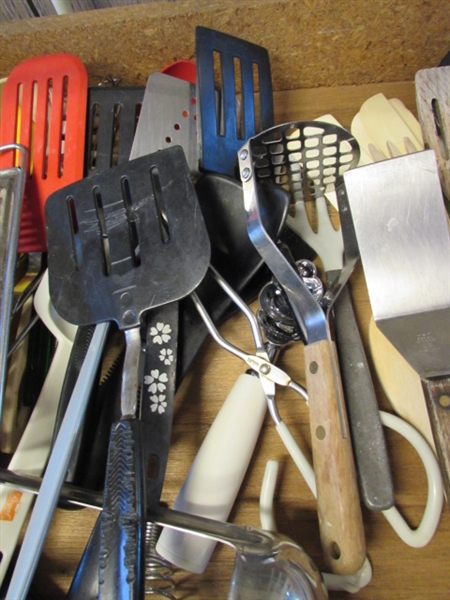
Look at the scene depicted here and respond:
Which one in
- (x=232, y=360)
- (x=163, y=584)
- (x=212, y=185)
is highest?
(x=212, y=185)

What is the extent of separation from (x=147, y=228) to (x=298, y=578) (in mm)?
326

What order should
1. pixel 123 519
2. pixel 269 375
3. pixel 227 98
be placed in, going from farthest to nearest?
pixel 227 98 < pixel 269 375 < pixel 123 519

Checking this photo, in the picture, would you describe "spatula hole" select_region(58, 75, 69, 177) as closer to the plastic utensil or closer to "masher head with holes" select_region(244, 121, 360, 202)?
the plastic utensil

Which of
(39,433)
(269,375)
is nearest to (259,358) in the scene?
(269,375)

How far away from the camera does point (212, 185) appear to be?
51 centimetres

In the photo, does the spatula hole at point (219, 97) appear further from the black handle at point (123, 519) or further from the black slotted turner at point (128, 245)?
the black handle at point (123, 519)

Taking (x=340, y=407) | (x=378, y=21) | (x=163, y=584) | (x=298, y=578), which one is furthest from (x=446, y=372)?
(x=378, y=21)

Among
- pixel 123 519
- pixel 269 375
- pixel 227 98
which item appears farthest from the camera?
pixel 227 98

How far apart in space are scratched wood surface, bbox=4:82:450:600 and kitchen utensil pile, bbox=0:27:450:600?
3 cm

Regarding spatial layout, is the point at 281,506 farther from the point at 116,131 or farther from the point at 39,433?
the point at 116,131

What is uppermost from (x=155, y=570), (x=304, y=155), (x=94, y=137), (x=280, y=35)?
(x=280, y=35)

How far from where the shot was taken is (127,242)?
471 mm

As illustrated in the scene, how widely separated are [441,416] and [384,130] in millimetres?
342

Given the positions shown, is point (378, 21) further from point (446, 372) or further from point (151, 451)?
point (151, 451)
